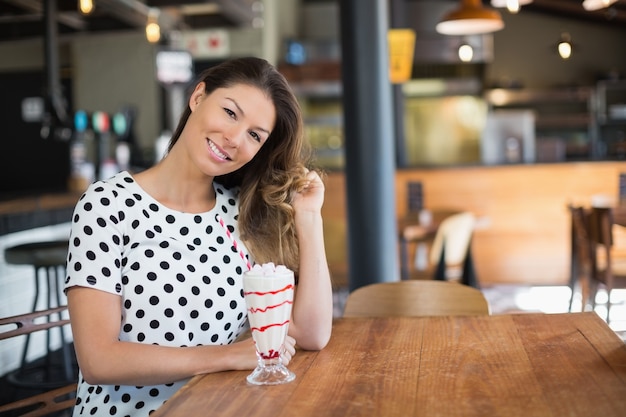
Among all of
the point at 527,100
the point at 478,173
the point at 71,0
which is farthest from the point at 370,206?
the point at 527,100

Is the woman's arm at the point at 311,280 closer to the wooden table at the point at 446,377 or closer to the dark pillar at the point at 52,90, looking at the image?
the wooden table at the point at 446,377

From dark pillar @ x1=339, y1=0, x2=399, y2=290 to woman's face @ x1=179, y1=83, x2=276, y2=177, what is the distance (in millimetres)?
2028

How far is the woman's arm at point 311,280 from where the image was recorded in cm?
173

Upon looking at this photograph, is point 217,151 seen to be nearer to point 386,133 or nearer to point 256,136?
point 256,136

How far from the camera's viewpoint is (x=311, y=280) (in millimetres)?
1857

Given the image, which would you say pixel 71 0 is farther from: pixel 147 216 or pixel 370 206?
pixel 147 216

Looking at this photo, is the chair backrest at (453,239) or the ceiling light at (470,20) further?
the ceiling light at (470,20)

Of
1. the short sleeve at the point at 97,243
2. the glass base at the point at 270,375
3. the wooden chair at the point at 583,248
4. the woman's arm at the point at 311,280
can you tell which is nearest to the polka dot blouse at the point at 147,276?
the short sleeve at the point at 97,243

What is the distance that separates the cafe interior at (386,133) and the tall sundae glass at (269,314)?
0.69 ft

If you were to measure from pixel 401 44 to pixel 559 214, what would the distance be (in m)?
2.37

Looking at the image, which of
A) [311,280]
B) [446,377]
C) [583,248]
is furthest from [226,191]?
[583,248]

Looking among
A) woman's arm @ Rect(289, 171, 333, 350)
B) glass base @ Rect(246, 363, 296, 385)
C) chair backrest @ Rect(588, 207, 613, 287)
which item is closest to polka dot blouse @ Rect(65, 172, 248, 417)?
woman's arm @ Rect(289, 171, 333, 350)

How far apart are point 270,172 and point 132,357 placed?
685 millimetres

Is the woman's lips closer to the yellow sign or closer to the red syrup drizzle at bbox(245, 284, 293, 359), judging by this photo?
the red syrup drizzle at bbox(245, 284, 293, 359)
